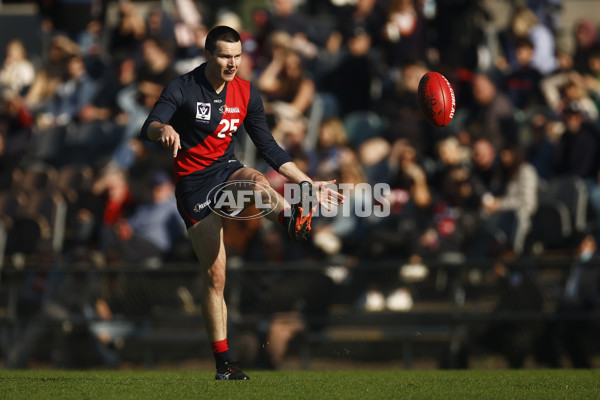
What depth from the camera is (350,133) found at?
13977 millimetres

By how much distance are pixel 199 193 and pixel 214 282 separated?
2.26 feet

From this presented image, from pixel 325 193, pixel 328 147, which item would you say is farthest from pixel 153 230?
pixel 325 193

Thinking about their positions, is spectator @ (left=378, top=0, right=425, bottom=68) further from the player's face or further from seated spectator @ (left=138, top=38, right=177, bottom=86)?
the player's face

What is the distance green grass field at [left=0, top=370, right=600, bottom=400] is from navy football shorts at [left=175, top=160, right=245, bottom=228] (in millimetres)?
1270

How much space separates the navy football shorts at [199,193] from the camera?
772 centimetres

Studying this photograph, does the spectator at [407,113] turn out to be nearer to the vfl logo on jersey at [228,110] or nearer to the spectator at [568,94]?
the spectator at [568,94]

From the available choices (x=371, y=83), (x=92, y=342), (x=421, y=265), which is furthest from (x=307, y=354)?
(x=371, y=83)

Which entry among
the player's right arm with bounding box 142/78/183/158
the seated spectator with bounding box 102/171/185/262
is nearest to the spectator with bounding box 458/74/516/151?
the seated spectator with bounding box 102/171/185/262

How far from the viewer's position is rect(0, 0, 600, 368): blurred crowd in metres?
11.8

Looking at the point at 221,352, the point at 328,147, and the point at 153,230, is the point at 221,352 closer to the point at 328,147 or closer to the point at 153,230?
the point at 153,230

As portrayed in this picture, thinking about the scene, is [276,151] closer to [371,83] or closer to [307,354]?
[307,354]

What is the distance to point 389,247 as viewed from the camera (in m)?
11.5

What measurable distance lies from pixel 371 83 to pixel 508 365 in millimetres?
5287

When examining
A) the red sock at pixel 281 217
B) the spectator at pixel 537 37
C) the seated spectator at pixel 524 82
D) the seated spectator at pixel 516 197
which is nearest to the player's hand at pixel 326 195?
the red sock at pixel 281 217
